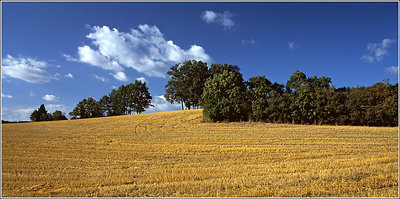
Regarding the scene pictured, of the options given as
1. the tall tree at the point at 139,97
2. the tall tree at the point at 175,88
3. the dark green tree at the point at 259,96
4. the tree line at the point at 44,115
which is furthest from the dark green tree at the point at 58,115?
the dark green tree at the point at 259,96

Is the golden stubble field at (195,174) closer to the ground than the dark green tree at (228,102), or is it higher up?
closer to the ground

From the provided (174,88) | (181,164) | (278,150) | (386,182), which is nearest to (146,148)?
(181,164)

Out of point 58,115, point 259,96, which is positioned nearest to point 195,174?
point 259,96

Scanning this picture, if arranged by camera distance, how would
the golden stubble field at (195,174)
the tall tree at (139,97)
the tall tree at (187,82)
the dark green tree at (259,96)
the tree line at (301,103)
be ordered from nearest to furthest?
the golden stubble field at (195,174) → the tree line at (301,103) → the dark green tree at (259,96) → the tall tree at (187,82) → the tall tree at (139,97)

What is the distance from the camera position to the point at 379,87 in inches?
1146

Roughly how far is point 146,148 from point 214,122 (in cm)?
1990

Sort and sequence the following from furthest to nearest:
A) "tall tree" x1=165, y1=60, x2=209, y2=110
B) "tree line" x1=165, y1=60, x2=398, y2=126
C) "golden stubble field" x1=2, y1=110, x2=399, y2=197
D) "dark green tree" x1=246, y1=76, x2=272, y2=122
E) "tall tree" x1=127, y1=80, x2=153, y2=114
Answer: "tall tree" x1=127, y1=80, x2=153, y2=114, "tall tree" x1=165, y1=60, x2=209, y2=110, "dark green tree" x1=246, y1=76, x2=272, y2=122, "tree line" x1=165, y1=60, x2=398, y2=126, "golden stubble field" x1=2, y1=110, x2=399, y2=197

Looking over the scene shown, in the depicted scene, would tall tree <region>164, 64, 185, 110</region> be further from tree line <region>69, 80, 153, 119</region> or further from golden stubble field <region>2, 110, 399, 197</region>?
golden stubble field <region>2, 110, 399, 197</region>

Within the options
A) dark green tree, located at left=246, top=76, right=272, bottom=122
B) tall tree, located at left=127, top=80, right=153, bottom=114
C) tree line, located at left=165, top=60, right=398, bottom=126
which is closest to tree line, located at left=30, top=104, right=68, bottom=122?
tall tree, located at left=127, top=80, right=153, bottom=114

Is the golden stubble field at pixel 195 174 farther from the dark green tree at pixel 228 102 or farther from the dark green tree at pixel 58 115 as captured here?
the dark green tree at pixel 58 115

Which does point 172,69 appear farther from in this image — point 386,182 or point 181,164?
point 386,182

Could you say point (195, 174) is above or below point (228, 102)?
below

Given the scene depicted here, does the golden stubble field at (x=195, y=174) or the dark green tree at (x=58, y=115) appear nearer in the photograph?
the golden stubble field at (x=195, y=174)

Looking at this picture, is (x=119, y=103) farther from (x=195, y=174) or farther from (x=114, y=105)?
(x=195, y=174)
